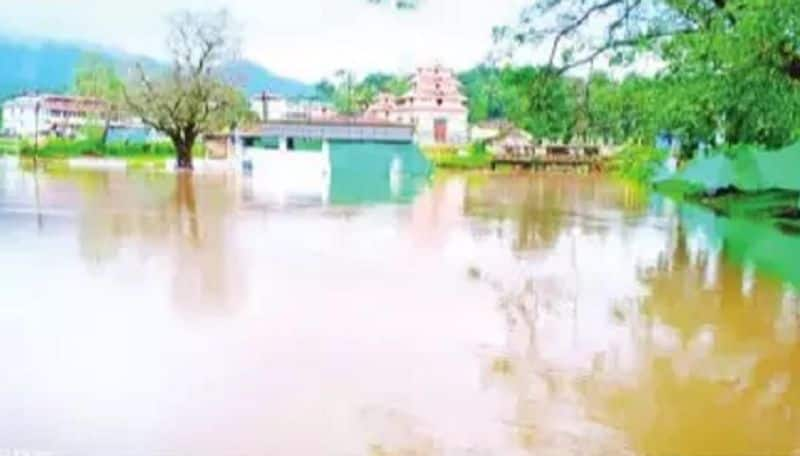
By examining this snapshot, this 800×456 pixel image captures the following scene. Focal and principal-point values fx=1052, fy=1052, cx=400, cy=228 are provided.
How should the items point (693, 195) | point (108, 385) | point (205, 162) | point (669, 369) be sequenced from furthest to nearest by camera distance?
point (205, 162)
point (693, 195)
point (669, 369)
point (108, 385)

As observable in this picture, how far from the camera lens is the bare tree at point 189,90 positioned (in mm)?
40062

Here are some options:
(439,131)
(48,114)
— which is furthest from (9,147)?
(439,131)

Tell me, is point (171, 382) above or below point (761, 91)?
below

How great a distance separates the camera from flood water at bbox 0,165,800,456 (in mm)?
4965

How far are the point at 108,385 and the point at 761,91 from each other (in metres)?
7.31

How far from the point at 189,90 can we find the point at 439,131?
2791cm

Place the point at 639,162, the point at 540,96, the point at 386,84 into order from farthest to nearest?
the point at 386,84
the point at 639,162
the point at 540,96

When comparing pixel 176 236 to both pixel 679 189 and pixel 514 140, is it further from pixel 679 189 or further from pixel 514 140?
pixel 514 140

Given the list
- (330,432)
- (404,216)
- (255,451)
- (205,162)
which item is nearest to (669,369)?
(330,432)

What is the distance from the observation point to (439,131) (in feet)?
216

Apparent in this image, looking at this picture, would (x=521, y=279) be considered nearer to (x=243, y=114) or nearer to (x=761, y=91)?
(x=761, y=91)

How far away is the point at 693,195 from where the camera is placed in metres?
25.2

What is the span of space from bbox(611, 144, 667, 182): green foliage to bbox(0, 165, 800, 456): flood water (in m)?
3.12

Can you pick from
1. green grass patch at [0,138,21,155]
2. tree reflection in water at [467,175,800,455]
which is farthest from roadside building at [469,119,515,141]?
tree reflection in water at [467,175,800,455]
